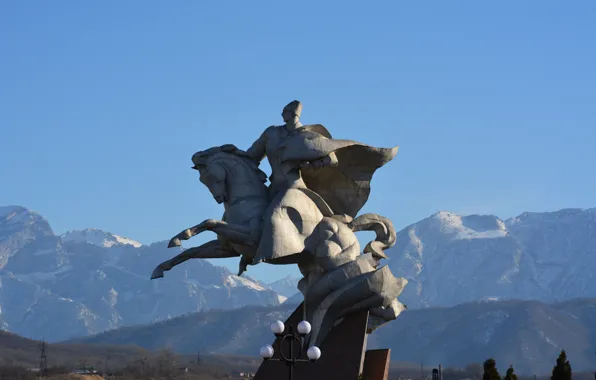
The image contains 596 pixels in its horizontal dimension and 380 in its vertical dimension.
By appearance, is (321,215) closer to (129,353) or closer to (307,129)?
(307,129)

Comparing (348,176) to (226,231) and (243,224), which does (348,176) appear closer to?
(243,224)

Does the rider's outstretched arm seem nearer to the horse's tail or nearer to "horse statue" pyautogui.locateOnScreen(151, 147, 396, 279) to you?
"horse statue" pyautogui.locateOnScreen(151, 147, 396, 279)

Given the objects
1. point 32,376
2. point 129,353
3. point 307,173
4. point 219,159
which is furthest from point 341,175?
point 129,353

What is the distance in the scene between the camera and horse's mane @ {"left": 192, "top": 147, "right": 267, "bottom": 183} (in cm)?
3062

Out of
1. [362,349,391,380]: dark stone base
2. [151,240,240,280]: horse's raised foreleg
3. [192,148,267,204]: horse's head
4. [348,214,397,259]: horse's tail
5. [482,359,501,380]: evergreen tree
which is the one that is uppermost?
[192,148,267,204]: horse's head

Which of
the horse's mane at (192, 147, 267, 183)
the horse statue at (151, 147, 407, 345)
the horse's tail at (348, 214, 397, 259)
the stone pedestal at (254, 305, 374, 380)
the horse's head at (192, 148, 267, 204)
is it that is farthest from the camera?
the horse's tail at (348, 214, 397, 259)

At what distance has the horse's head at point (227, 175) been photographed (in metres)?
30.4

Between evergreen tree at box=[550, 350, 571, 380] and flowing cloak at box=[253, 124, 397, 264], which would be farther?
flowing cloak at box=[253, 124, 397, 264]

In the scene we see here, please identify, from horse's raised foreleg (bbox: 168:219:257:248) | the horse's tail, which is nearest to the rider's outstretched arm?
horse's raised foreleg (bbox: 168:219:257:248)

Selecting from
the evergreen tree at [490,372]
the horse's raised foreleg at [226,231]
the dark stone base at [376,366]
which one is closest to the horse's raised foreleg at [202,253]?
the horse's raised foreleg at [226,231]

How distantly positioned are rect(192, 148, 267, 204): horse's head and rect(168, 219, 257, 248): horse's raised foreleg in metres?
1.10

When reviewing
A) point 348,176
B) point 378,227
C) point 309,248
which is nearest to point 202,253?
point 309,248

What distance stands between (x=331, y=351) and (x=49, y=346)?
120683mm

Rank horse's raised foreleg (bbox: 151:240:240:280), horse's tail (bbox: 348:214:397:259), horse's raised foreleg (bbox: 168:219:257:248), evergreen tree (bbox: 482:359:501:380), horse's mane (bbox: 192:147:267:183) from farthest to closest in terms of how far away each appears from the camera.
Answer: horse's tail (bbox: 348:214:397:259)
horse's mane (bbox: 192:147:267:183)
horse's raised foreleg (bbox: 151:240:240:280)
horse's raised foreleg (bbox: 168:219:257:248)
evergreen tree (bbox: 482:359:501:380)
